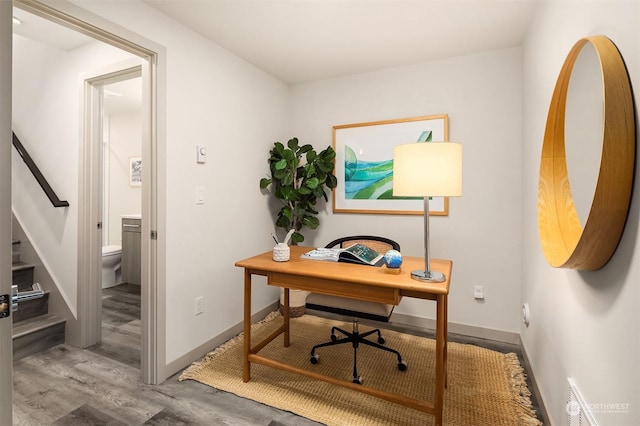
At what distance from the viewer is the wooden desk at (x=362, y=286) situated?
1532mm

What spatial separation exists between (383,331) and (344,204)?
1292 millimetres

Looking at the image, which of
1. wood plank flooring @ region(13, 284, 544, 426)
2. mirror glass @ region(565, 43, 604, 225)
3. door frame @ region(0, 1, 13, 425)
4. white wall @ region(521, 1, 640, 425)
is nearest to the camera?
door frame @ region(0, 1, 13, 425)

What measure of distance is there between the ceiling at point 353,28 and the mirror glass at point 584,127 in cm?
114

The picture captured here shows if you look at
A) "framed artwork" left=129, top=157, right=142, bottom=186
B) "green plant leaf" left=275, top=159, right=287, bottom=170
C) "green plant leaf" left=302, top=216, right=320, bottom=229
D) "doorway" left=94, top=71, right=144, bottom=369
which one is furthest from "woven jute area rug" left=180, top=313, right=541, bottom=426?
"framed artwork" left=129, top=157, right=142, bottom=186

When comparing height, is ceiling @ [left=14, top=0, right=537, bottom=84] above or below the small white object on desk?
above

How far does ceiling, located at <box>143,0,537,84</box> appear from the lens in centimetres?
199

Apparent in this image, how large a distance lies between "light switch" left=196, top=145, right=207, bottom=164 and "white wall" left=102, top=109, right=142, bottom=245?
2913mm

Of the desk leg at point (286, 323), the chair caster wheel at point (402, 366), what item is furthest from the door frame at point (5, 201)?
the chair caster wheel at point (402, 366)

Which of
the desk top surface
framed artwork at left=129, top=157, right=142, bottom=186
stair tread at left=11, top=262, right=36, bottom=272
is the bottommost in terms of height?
stair tread at left=11, top=262, right=36, bottom=272

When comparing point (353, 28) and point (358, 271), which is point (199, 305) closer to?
point (358, 271)

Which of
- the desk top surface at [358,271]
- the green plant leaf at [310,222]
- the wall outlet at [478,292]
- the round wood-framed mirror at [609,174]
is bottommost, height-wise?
the wall outlet at [478,292]

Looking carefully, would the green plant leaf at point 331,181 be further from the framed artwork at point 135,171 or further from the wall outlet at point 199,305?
the framed artwork at point 135,171

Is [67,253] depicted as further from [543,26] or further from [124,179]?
[543,26]

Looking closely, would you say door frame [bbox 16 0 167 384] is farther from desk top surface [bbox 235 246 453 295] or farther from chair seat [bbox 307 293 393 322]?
chair seat [bbox 307 293 393 322]
